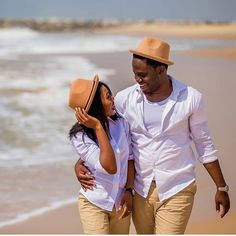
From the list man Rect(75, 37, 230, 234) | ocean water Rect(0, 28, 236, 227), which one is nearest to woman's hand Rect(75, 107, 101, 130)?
man Rect(75, 37, 230, 234)

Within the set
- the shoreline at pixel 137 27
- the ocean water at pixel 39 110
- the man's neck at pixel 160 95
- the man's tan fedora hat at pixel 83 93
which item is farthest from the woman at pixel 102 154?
the shoreline at pixel 137 27

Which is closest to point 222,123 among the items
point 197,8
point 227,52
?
point 227,52

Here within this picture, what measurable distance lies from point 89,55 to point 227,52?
1.54 metres

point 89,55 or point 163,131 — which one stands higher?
point 89,55

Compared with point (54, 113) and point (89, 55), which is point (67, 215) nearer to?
Result: point (54, 113)

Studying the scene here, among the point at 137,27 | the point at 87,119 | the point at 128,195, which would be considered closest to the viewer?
the point at 87,119

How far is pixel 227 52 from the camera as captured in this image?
723 cm

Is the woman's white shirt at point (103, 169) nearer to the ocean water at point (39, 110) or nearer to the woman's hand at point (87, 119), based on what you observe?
the woman's hand at point (87, 119)

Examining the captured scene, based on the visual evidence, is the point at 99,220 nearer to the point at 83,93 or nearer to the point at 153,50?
the point at 83,93

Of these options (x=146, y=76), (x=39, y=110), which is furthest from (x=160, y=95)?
(x=39, y=110)

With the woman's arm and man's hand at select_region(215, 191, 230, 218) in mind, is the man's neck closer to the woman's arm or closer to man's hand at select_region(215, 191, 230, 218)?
the woman's arm

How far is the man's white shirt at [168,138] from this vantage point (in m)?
2.01

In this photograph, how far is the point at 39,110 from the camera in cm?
592

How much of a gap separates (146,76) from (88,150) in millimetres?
254
